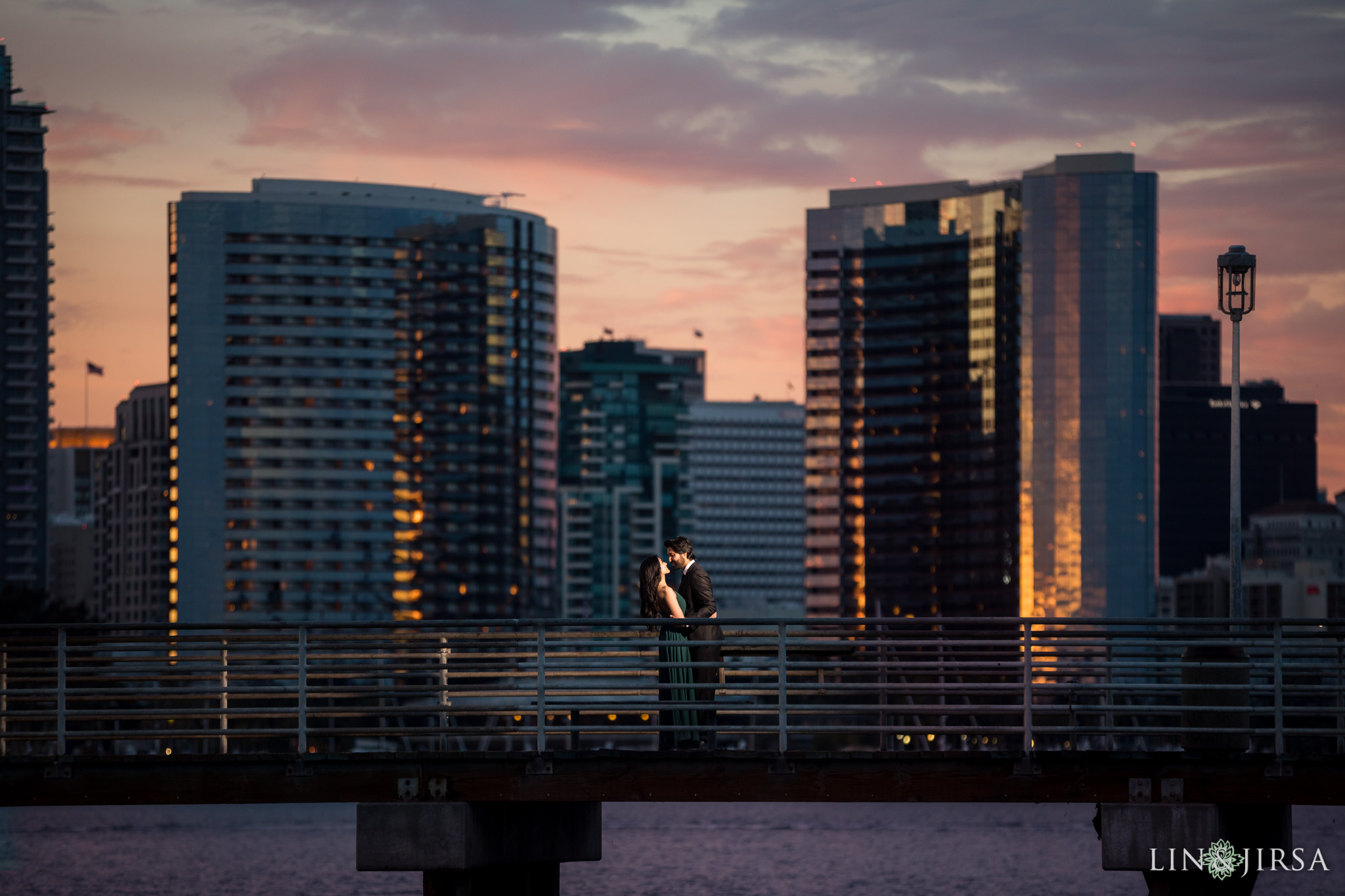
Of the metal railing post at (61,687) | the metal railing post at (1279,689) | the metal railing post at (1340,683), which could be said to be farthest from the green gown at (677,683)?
the metal railing post at (1340,683)

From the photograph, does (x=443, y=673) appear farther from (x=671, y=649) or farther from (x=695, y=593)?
(x=695, y=593)

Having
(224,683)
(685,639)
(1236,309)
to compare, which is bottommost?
(224,683)

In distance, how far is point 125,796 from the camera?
77.5 feet

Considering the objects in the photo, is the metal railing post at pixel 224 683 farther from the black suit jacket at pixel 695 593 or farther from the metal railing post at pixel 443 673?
the black suit jacket at pixel 695 593

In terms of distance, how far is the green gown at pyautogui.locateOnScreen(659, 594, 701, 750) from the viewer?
898 inches

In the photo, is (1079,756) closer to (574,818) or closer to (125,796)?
(574,818)

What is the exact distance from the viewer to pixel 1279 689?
21156mm

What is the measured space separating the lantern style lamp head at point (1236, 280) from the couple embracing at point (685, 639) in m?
8.70

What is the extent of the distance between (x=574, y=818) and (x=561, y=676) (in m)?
3.38

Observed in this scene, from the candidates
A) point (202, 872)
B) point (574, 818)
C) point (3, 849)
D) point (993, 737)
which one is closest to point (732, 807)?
point (993, 737)

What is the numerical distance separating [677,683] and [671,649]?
0.63m

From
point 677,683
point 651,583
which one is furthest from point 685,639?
point 651,583

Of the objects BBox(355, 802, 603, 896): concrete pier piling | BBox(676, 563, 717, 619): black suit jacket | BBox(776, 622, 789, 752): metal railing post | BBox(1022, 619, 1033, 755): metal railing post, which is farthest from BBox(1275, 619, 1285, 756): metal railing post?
BBox(355, 802, 603, 896): concrete pier piling

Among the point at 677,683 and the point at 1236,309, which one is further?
the point at 1236,309
